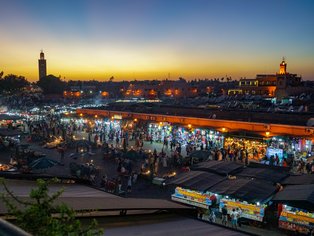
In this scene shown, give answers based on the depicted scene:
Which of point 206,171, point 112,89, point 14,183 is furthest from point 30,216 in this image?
point 112,89

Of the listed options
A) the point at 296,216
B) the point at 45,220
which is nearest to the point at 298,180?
the point at 296,216

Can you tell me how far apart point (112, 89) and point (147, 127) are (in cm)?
9021

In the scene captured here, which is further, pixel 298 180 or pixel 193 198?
pixel 298 180

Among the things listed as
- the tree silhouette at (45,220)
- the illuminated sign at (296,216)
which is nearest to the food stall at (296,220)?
the illuminated sign at (296,216)

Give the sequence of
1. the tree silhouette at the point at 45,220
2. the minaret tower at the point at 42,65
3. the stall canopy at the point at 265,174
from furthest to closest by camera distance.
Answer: the minaret tower at the point at 42,65, the stall canopy at the point at 265,174, the tree silhouette at the point at 45,220

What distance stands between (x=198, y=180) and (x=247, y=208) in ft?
6.32

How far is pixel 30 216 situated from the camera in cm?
297

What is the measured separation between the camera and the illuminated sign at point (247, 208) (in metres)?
10.5

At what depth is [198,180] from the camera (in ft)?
38.5

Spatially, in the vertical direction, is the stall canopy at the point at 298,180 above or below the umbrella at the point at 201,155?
above

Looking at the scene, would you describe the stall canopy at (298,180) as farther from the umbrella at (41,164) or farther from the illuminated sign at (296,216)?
the umbrella at (41,164)

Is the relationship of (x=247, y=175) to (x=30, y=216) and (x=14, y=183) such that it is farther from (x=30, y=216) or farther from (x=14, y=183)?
(x=30, y=216)

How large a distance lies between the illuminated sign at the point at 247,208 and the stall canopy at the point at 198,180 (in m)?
0.80

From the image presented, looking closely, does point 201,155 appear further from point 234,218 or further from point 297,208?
point 297,208
